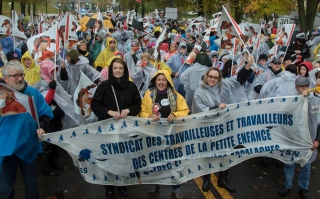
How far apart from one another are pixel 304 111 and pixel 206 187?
1754 mm

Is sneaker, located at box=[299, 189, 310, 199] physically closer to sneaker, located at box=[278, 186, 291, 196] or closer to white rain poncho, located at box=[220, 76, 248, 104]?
sneaker, located at box=[278, 186, 291, 196]

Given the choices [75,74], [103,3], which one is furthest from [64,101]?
[103,3]

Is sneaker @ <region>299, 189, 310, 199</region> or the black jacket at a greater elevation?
the black jacket

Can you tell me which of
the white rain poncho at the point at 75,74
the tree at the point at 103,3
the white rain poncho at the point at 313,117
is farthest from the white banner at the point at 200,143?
the tree at the point at 103,3

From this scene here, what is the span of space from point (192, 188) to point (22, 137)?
259 centimetres

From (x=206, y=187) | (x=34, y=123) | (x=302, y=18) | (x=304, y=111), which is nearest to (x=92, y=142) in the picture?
(x=34, y=123)

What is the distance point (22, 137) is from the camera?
12.1 feet

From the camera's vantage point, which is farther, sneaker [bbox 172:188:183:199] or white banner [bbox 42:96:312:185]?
sneaker [bbox 172:188:183:199]

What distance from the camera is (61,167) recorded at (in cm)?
550

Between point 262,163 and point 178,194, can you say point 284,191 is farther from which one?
point 178,194

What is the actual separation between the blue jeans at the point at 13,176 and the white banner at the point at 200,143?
1.93 ft

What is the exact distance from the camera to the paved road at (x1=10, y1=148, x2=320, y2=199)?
4.75 metres

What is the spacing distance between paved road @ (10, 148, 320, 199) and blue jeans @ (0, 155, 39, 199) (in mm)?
726

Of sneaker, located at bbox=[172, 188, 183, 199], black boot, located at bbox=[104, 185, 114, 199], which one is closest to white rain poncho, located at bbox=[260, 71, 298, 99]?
sneaker, located at bbox=[172, 188, 183, 199]
